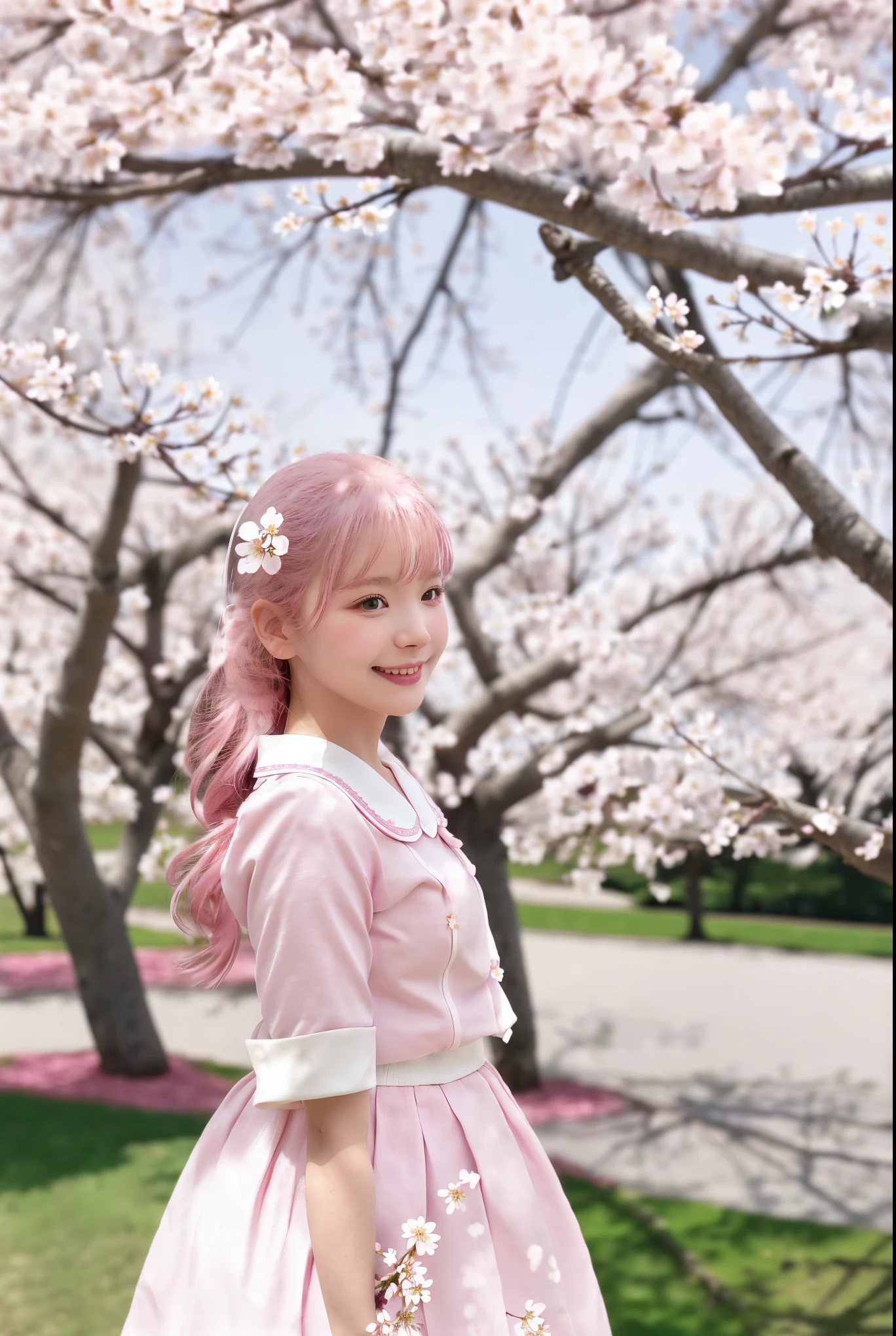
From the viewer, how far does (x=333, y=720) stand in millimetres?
1350

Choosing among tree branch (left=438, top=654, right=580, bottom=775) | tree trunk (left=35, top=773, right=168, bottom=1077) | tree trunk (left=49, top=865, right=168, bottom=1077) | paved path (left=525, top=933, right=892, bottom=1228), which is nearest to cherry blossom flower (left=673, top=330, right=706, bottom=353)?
tree branch (left=438, top=654, right=580, bottom=775)

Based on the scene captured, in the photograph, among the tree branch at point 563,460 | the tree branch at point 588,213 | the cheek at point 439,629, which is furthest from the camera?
the tree branch at point 563,460

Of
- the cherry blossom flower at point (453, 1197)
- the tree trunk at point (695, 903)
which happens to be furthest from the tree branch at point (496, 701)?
the tree trunk at point (695, 903)

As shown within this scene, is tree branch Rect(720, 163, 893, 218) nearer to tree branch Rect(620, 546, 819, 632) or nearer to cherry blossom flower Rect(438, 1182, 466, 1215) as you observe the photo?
cherry blossom flower Rect(438, 1182, 466, 1215)

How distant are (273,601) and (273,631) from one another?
0.13ft

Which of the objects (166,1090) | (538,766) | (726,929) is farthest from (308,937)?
(726,929)

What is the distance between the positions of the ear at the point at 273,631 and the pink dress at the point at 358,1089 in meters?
0.10

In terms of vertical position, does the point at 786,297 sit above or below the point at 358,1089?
above

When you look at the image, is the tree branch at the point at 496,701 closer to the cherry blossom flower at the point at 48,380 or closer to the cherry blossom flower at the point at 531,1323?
the cherry blossom flower at the point at 48,380

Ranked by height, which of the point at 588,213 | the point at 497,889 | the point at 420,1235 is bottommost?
the point at 420,1235

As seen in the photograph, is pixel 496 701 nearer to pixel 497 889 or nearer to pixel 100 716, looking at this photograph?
pixel 497 889

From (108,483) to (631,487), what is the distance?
465 cm

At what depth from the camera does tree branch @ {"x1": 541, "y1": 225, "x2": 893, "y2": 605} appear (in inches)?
80.8

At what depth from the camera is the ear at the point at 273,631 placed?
1325 mm
